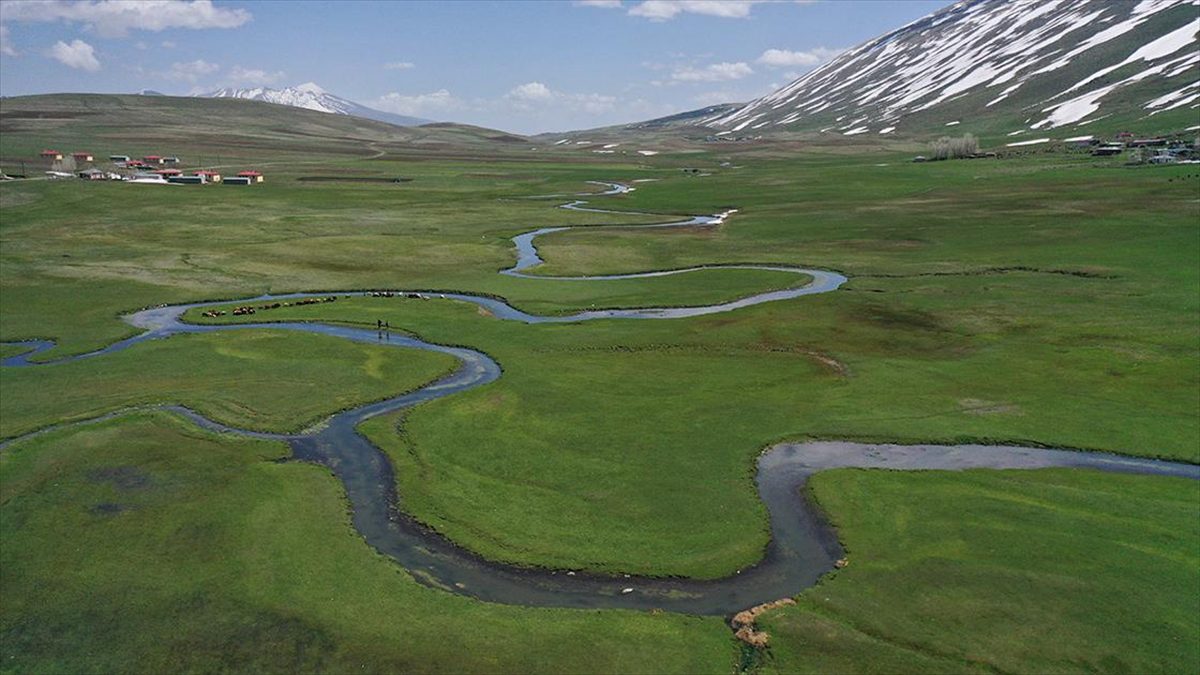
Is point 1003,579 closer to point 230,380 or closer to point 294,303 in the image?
point 230,380

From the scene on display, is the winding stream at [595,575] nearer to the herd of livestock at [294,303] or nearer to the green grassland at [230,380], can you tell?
the green grassland at [230,380]

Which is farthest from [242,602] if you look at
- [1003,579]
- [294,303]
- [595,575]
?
[294,303]

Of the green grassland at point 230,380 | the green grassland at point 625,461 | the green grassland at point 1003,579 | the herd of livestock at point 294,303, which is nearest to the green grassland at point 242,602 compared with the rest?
the green grassland at point 625,461

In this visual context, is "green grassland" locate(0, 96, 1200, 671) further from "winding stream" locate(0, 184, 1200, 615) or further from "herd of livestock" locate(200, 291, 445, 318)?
"herd of livestock" locate(200, 291, 445, 318)

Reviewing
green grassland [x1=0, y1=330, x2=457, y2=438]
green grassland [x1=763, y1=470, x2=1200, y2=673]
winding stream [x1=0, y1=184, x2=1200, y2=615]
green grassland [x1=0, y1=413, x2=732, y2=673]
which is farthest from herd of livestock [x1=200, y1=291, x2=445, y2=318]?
green grassland [x1=763, y1=470, x2=1200, y2=673]

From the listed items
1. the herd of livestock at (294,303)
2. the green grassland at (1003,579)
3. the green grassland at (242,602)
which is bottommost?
the green grassland at (242,602)

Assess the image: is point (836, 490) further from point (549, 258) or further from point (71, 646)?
point (549, 258)

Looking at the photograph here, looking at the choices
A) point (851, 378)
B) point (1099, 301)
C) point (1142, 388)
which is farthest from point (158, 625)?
point (1099, 301)
